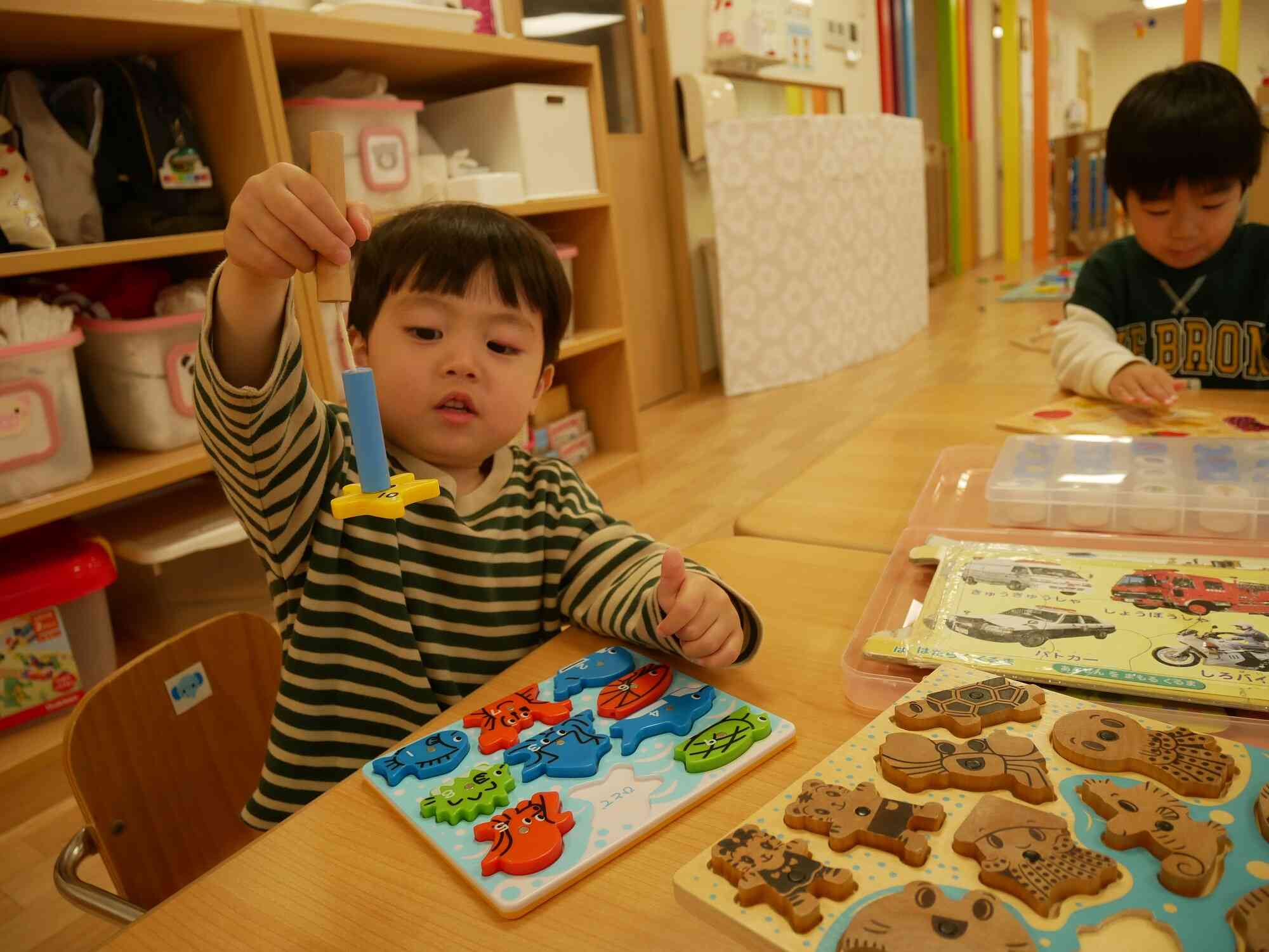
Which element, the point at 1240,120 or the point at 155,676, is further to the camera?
the point at 1240,120

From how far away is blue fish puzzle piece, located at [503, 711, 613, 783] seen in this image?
426 millimetres

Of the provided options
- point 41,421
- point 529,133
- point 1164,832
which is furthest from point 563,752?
point 529,133

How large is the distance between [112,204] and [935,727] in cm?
160

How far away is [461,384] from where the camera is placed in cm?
68

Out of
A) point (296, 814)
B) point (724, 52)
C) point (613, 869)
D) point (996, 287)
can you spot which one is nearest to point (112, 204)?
point (296, 814)

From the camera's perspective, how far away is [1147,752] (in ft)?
1.20

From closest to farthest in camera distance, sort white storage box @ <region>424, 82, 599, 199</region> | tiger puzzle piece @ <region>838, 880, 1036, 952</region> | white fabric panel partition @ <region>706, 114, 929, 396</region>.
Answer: tiger puzzle piece @ <region>838, 880, 1036, 952</region>, white storage box @ <region>424, 82, 599, 199</region>, white fabric panel partition @ <region>706, 114, 929, 396</region>

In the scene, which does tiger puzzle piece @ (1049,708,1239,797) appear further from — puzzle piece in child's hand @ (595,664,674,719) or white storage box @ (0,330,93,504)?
white storage box @ (0,330,93,504)

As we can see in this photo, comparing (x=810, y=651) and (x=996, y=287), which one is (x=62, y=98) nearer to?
(x=810, y=651)

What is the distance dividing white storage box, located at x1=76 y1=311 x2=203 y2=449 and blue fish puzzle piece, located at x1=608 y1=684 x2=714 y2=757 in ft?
4.04

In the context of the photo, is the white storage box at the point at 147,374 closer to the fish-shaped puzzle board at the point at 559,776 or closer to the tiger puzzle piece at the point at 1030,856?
the fish-shaped puzzle board at the point at 559,776

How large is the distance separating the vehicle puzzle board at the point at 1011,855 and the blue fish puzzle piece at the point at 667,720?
0.23 feet

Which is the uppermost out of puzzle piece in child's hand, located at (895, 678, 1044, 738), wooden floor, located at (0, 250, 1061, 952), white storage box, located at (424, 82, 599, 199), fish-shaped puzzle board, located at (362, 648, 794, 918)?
white storage box, located at (424, 82, 599, 199)

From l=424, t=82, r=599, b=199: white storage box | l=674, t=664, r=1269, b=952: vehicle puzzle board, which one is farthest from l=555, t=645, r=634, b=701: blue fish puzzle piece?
l=424, t=82, r=599, b=199: white storage box
